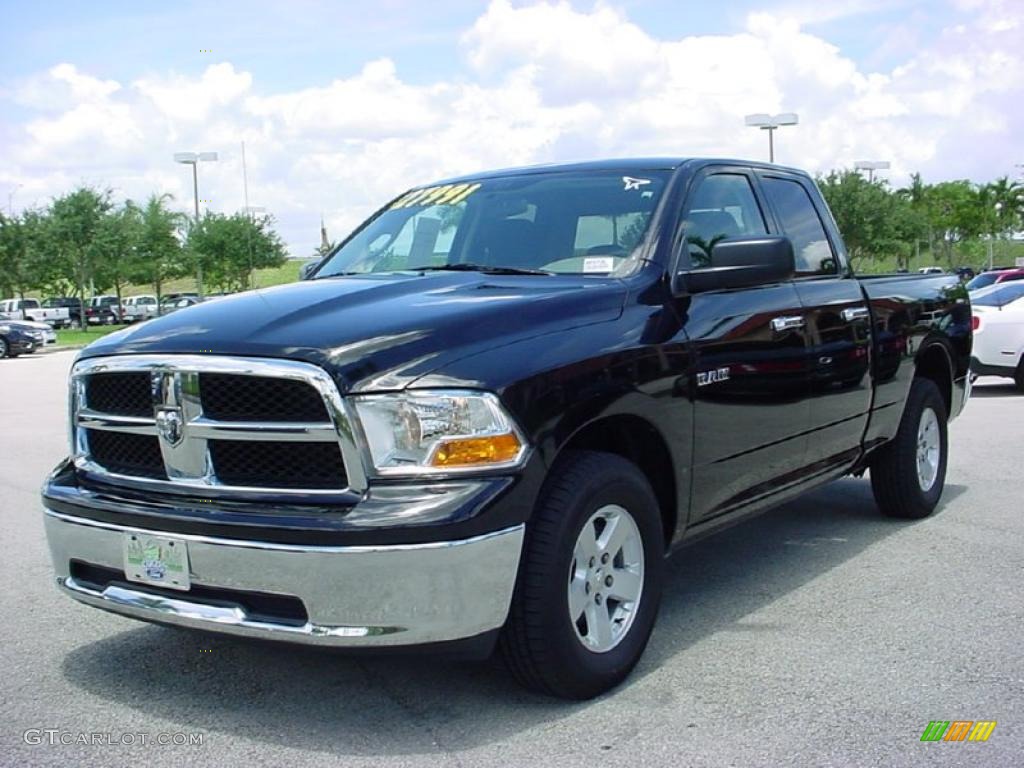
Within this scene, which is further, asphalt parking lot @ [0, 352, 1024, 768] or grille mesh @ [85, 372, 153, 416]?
grille mesh @ [85, 372, 153, 416]

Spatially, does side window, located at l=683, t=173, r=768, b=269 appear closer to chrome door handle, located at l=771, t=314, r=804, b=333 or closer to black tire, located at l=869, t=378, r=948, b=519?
chrome door handle, located at l=771, t=314, r=804, b=333

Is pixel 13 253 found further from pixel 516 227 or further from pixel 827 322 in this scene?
pixel 827 322

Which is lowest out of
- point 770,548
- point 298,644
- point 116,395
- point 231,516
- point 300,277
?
point 770,548

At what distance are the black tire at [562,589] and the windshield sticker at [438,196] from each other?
1867 millimetres

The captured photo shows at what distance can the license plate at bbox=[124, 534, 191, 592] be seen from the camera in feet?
11.7

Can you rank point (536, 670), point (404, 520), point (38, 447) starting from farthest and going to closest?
1. point (38, 447)
2. point (536, 670)
3. point (404, 520)

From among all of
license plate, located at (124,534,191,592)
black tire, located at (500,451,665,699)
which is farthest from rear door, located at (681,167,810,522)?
license plate, located at (124,534,191,592)

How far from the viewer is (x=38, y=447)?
1085 cm

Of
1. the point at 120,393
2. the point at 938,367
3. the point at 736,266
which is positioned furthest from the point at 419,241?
the point at 938,367

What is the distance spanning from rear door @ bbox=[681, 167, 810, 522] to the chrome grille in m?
1.54

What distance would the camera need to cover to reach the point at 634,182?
4.86 m

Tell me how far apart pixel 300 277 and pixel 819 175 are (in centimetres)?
5380

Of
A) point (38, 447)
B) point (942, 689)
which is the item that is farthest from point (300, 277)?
point (38, 447)

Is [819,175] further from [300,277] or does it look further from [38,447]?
[300,277]
